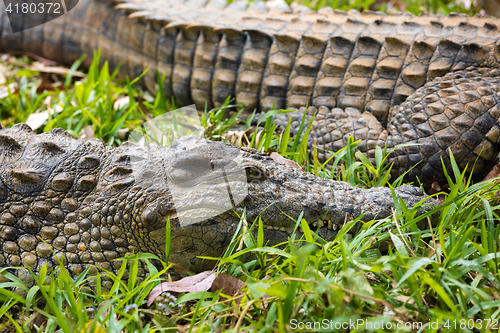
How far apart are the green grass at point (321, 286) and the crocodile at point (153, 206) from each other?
0.08 metres

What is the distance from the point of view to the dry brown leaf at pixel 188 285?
1816 millimetres

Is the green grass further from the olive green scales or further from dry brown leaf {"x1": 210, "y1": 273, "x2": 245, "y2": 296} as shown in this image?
the olive green scales

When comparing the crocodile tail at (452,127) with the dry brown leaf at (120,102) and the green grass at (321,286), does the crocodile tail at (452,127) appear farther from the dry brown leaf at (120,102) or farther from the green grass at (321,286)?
the dry brown leaf at (120,102)

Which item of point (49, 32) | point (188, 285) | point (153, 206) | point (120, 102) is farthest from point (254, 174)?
point (49, 32)

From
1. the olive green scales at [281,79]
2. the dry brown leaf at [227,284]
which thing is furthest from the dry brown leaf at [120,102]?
the dry brown leaf at [227,284]

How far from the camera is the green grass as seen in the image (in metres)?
1.46

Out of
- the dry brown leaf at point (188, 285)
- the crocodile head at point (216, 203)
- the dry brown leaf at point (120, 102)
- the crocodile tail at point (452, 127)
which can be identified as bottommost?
the dry brown leaf at point (188, 285)

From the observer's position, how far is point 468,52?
9.23ft

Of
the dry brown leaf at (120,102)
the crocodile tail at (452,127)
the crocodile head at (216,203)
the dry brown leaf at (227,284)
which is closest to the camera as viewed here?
the dry brown leaf at (227,284)

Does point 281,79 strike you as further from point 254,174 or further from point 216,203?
point 216,203

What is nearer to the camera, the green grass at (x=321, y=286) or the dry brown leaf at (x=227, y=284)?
the green grass at (x=321, y=286)

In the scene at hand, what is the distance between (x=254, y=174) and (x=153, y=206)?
1.78ft

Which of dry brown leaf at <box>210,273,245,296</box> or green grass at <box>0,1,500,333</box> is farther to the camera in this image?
dry brown leaf at <box>210,273,245,296</box>

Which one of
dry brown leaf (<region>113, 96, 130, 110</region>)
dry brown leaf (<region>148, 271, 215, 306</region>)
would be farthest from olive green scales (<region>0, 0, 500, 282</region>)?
dry brown leaf (<region>113, 96, 130, 110</region>)
